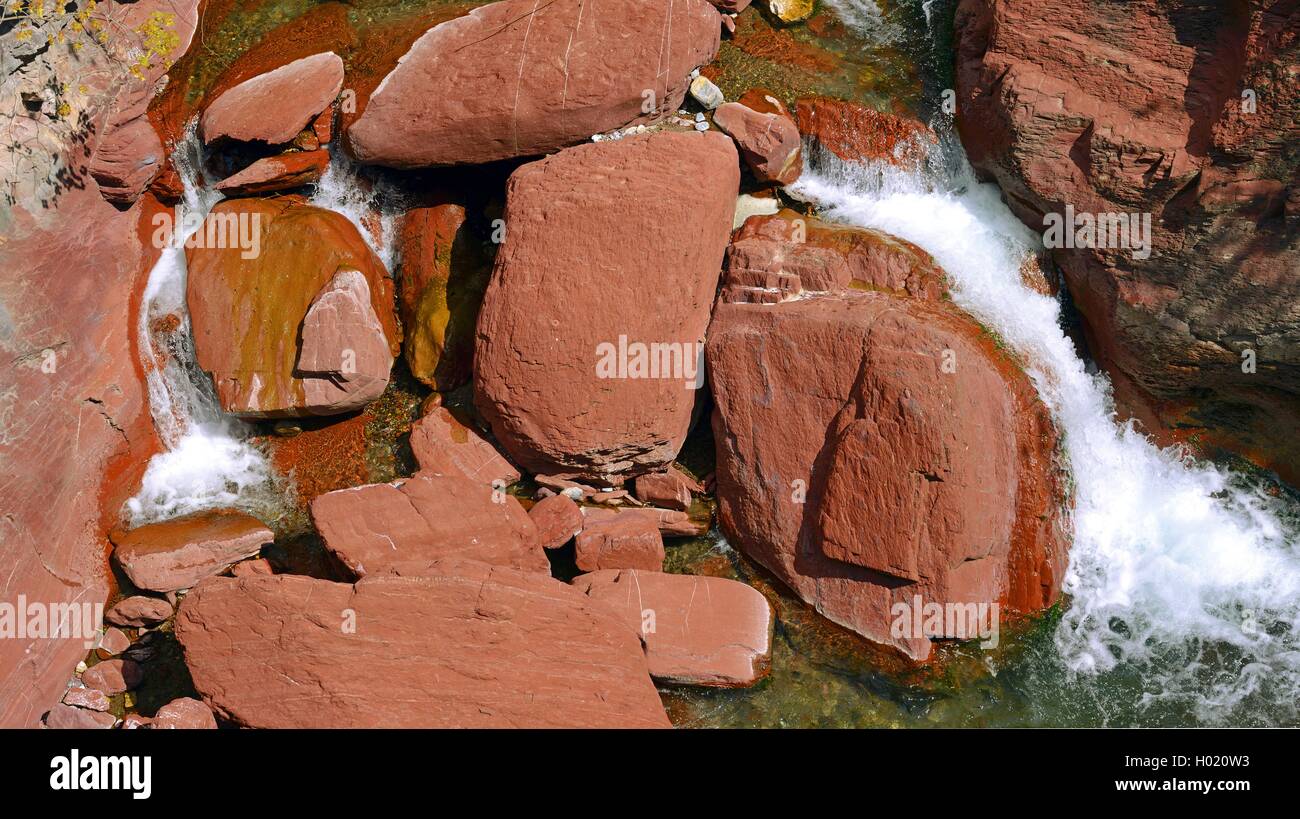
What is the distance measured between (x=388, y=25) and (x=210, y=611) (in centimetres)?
510

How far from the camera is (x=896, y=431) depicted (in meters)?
7.09

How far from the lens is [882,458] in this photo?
7.11 metres

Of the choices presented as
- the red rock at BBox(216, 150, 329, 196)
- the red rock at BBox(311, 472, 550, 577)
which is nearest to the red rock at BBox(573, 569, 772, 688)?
the red rock at BBox(311, 472, 550, 577)

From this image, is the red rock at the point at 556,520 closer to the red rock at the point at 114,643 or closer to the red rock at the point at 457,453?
the red rock at the point at 457,453

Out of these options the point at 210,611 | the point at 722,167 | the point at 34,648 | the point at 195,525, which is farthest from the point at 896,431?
the point at 34,648

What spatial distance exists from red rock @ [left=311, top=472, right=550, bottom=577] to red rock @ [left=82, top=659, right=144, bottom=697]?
6.42 feet

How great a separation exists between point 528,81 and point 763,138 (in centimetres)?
186

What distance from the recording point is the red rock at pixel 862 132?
28.2 ft

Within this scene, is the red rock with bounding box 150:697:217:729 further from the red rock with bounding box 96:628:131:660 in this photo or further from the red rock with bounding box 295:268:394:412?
the red rock with bounding box 295:268:394:412

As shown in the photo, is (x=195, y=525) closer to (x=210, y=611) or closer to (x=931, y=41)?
(x=210, y=611)

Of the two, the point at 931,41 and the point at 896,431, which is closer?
the point at 896,431

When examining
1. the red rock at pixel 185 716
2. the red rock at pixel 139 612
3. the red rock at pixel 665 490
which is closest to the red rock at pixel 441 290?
the red rock at pixel 665 490

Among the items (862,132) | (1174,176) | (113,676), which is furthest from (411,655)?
(1174,176)

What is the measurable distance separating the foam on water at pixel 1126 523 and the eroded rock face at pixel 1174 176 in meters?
0.29
